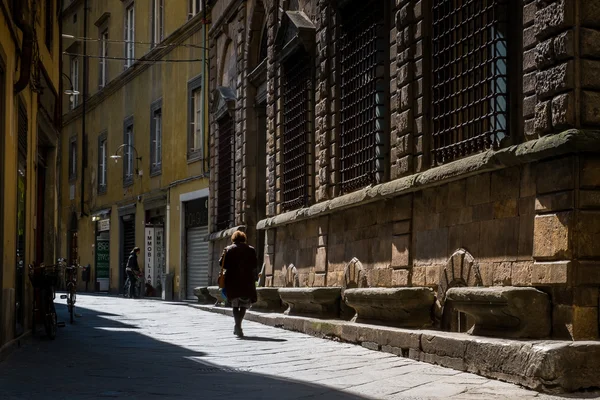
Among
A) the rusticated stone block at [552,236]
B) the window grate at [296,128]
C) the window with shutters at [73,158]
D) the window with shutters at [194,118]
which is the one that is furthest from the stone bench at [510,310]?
the window with shutters at [73,158]

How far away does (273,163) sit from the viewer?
18.8m

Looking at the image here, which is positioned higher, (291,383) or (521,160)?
(521,160)

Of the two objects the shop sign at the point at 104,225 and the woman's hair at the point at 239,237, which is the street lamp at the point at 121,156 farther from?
the woman's hair at the point at 239,237

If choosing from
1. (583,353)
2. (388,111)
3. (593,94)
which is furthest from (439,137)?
(583,353)

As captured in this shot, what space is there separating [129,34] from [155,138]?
4.29m

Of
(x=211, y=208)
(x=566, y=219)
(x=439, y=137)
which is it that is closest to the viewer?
(x=566, y=219)

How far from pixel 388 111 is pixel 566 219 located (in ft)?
15.8

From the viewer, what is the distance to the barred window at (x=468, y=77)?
380 inches

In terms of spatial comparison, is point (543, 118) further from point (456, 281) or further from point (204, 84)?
point (204, 84)

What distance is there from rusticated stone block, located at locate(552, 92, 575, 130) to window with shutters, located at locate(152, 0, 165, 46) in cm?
2220

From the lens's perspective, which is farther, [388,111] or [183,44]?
[183,44]

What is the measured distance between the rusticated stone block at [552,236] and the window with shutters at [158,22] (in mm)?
22173

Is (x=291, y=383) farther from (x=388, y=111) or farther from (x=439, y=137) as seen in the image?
(x=388, y=111)

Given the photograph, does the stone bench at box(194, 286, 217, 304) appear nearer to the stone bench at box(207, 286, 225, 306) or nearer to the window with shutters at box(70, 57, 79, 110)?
the stone bench at box(207, 286, 225, 306)
